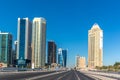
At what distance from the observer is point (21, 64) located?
632 ft

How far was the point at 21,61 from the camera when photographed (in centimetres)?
19700

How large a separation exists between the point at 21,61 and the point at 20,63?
8.60 feet

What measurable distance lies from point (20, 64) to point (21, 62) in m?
1.67

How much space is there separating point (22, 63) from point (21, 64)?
123cm

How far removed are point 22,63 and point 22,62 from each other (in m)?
1.71

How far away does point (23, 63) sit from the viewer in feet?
638

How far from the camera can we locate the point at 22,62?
641 ft

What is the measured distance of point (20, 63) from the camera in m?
195

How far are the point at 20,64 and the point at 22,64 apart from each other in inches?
88.9

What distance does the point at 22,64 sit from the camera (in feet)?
630

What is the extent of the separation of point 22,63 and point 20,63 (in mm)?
1587

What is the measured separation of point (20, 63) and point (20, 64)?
3.07 ft

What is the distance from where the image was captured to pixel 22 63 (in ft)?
636

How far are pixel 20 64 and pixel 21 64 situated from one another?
135cm
